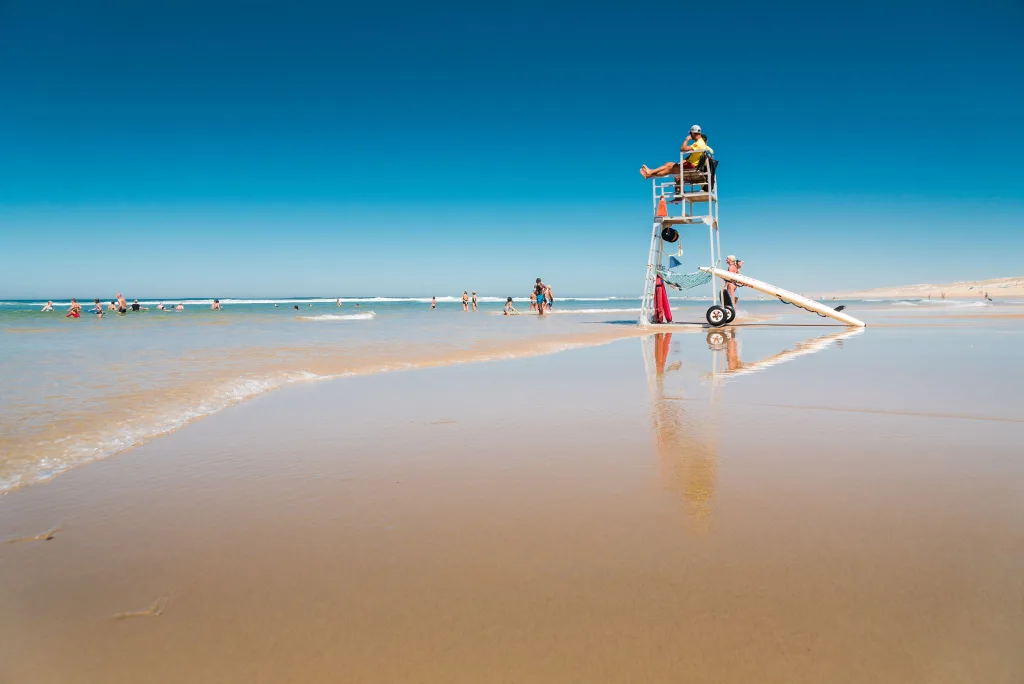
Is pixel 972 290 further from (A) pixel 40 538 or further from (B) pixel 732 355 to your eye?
(A) pixel 40 538

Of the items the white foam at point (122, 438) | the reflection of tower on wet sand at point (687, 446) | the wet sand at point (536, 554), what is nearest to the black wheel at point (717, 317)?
the reflection of tower on wet sand at point (687, 446)

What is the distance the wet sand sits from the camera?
174cm

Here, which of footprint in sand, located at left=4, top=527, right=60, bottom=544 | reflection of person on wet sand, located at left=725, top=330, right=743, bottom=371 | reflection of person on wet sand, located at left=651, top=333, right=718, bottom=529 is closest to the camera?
footprint in sand, located at left=4, top=527, right=60, bottom=544

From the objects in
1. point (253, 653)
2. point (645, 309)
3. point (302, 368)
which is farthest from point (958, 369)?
point (645, 309)

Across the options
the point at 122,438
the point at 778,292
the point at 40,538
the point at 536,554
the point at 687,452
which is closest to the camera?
the point at 536,554

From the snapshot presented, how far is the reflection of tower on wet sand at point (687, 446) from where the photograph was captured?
298 centimetres

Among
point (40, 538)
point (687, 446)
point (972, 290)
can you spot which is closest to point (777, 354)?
point (687, 446)

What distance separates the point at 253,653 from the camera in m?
1.79

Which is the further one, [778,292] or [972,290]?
[972,290]

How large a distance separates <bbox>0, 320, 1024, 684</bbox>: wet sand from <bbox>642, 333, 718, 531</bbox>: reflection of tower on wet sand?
25 mm

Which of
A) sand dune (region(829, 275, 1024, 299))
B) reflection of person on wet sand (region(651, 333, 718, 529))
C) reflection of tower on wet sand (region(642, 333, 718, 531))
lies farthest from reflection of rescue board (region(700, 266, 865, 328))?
sand dune (region(829, 275, 1024, 299))

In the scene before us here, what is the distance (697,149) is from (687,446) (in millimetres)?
15252

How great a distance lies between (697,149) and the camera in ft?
55.0

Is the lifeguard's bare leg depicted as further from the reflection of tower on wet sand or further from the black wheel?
the reflection of tower on wet sand
